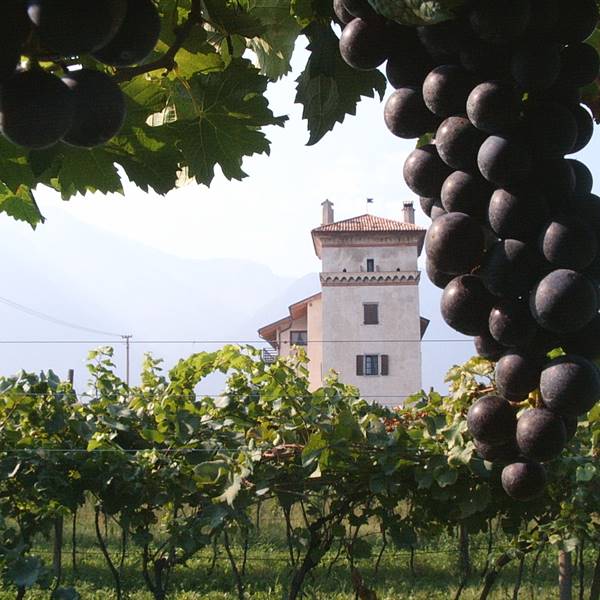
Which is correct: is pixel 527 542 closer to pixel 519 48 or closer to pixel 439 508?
pixel 439 508

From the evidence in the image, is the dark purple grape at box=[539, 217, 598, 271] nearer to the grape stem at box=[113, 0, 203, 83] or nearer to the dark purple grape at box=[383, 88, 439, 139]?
the dark purple grape at box=[383, 88, 439, 139]

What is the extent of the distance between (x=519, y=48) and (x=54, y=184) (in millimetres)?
785

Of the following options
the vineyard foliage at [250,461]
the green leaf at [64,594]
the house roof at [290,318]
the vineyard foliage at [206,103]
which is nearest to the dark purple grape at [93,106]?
Result: the vineyard foliage at [206,103]

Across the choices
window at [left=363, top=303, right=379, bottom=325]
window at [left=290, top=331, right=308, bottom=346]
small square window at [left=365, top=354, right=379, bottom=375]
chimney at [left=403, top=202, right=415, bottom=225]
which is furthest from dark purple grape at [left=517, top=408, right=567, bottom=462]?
window at [left=290, top=331, right=308, bottom=346]

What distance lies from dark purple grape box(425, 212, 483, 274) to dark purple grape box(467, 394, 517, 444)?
143 mm

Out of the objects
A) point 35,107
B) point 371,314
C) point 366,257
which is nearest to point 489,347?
point 35,107

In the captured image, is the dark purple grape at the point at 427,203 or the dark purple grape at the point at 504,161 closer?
the dark purple grape at the point at 504,161

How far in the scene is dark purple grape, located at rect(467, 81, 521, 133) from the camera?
83 cm

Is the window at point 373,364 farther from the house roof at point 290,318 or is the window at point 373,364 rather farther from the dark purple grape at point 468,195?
the dark purple grape at point 468,195

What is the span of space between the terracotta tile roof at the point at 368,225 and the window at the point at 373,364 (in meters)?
5.11

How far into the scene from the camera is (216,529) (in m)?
4.21

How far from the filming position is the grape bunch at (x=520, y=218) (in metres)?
0.80

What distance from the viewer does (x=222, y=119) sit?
1.25 meters

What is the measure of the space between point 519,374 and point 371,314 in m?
31.4
